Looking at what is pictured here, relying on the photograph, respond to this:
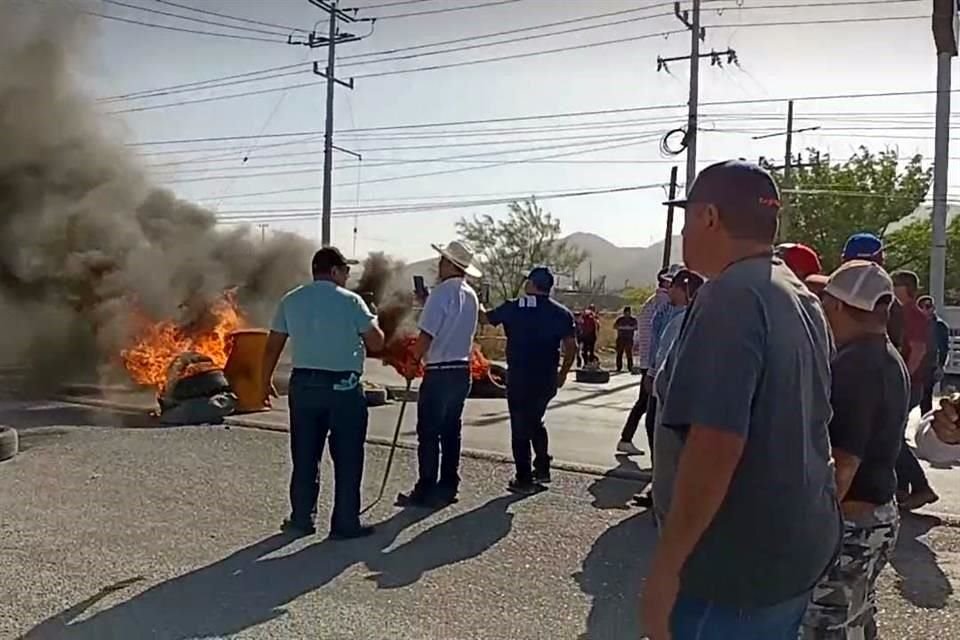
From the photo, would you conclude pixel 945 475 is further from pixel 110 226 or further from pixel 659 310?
pixel 110 226

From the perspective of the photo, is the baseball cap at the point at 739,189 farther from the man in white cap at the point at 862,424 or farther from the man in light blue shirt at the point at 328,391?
the man in light blue shirt at the point at 328,391

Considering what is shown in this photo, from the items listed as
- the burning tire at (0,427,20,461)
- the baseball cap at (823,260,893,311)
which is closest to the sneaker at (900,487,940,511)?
the baseball cap at (823,260,893,311)

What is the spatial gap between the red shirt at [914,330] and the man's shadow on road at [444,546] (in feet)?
12.2

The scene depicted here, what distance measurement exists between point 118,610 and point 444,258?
3266mm

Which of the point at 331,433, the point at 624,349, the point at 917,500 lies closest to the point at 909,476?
the point at 917,500

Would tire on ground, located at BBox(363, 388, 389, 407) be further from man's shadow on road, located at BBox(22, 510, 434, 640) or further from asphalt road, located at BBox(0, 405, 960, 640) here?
man's shadow on road, located at BBox(22, 510, 434, 640)

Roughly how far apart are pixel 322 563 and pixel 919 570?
3.30 m

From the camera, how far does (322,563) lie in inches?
219

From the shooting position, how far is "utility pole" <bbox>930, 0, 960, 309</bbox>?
16188 millimetres

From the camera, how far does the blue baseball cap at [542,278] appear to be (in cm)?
750

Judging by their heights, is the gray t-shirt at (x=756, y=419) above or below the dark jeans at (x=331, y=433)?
above

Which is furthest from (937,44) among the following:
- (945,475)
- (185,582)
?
(185,582)

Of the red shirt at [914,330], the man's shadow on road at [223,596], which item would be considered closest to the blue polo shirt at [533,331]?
the man's shadow on road at [223,596]

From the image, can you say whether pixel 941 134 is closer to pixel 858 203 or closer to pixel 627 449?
pixel 627 449
